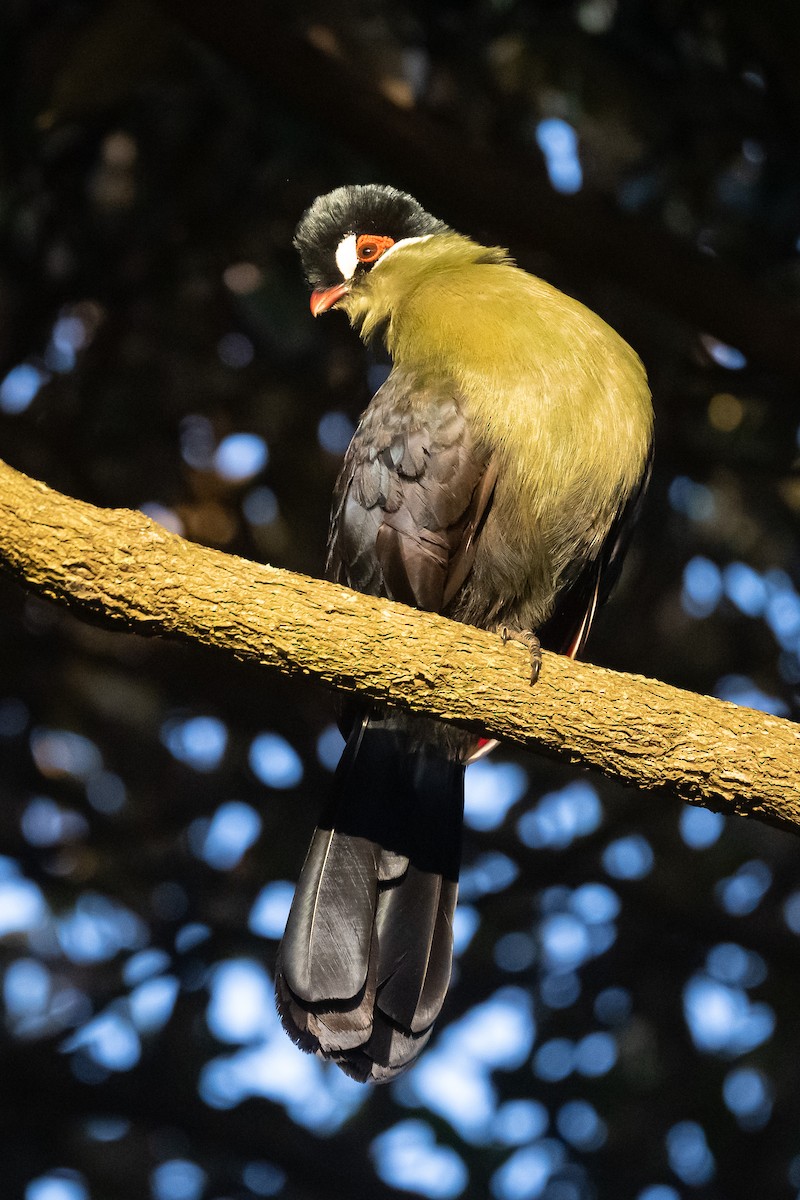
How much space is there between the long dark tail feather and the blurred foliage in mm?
1057

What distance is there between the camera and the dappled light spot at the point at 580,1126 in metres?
3.99

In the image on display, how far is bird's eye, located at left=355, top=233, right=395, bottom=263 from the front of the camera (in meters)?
3.46

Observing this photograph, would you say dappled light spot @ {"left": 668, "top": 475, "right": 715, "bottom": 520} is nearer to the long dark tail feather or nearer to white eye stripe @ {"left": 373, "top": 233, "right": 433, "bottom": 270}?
white eye stripe @ {"left": 373, "top": 233, "right": 433, "bottom": 270}

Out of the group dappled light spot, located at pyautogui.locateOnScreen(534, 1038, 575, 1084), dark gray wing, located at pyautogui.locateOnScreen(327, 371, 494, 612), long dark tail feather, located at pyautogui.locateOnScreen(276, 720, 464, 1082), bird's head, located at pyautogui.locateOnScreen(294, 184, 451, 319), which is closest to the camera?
long dark tail feather, located at pyautogui.locateOnScreen(276, 720, 464, 1082)

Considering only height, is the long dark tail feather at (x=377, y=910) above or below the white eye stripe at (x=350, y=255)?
below

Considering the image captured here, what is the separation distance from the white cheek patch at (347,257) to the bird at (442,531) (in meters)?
0.32

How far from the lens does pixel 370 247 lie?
11.4 ft

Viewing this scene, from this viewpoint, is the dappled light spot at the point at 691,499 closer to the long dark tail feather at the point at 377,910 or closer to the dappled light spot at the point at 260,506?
the dappled light spot at the point at 260,506

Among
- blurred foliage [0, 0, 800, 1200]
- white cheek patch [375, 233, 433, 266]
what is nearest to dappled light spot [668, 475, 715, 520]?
blurred foliage [0, 0, 800, 1200]

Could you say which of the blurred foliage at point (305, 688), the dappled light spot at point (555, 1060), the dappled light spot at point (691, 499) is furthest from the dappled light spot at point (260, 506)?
the dappled light spot at point (555, 1060)

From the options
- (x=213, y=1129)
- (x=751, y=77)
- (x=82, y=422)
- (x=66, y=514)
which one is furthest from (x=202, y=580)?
(x=751, y=77)

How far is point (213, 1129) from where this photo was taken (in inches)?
153

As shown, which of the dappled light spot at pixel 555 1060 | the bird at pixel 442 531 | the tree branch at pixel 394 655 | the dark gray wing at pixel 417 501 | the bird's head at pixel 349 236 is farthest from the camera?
the dappled light spot at pixel 555 1060

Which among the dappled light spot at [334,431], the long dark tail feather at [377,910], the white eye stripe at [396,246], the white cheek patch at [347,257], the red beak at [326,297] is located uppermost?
the white eye stripe at [396,246]
